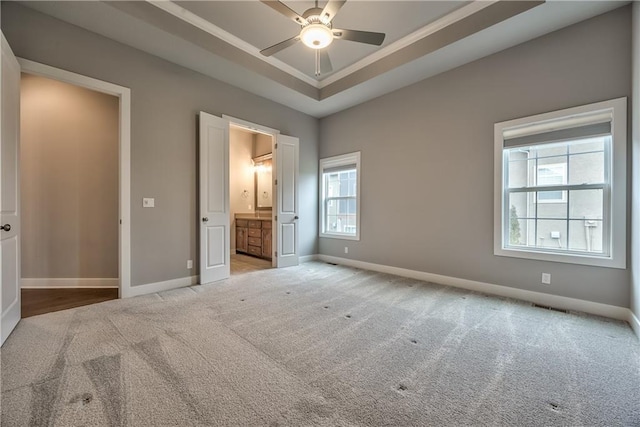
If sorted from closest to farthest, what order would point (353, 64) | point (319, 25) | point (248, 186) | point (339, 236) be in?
Answer: point (319, 25)
point (353, 64)
point (339, 236)
point (248, 186)

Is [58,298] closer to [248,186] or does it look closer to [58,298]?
[58,298]

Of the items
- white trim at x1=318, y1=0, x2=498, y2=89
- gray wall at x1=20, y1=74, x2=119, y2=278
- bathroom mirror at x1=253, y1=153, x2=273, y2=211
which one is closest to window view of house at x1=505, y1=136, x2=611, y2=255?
white trim at x1=318, y1=0, x2=498, y2=89

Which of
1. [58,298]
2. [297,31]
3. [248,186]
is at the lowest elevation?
[58,298]

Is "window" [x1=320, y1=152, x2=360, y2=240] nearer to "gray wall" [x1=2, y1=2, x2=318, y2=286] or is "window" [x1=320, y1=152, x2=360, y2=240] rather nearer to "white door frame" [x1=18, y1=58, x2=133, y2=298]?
"gray wall" [x1=2, y1=2, x2=318, y2=286]

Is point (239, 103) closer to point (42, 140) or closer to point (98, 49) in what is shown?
point (98, 49)

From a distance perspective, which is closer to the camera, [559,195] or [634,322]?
[634,322]

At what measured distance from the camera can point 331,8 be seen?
224 centimetres

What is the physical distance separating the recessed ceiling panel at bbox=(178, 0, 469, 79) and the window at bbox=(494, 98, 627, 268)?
1671mm

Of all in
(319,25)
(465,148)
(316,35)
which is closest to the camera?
(319,25)

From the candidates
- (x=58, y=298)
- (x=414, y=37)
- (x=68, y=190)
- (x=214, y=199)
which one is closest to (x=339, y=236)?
(x=214, y=199)

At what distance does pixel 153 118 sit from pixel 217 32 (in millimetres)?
1375

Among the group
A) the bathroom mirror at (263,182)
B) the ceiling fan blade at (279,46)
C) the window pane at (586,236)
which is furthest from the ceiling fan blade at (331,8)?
the bathroom mirror at (263,182)

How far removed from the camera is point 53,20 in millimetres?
2766

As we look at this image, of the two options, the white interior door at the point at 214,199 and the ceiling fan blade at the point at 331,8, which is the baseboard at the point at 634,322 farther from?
the white interior door at the point at 214,199
